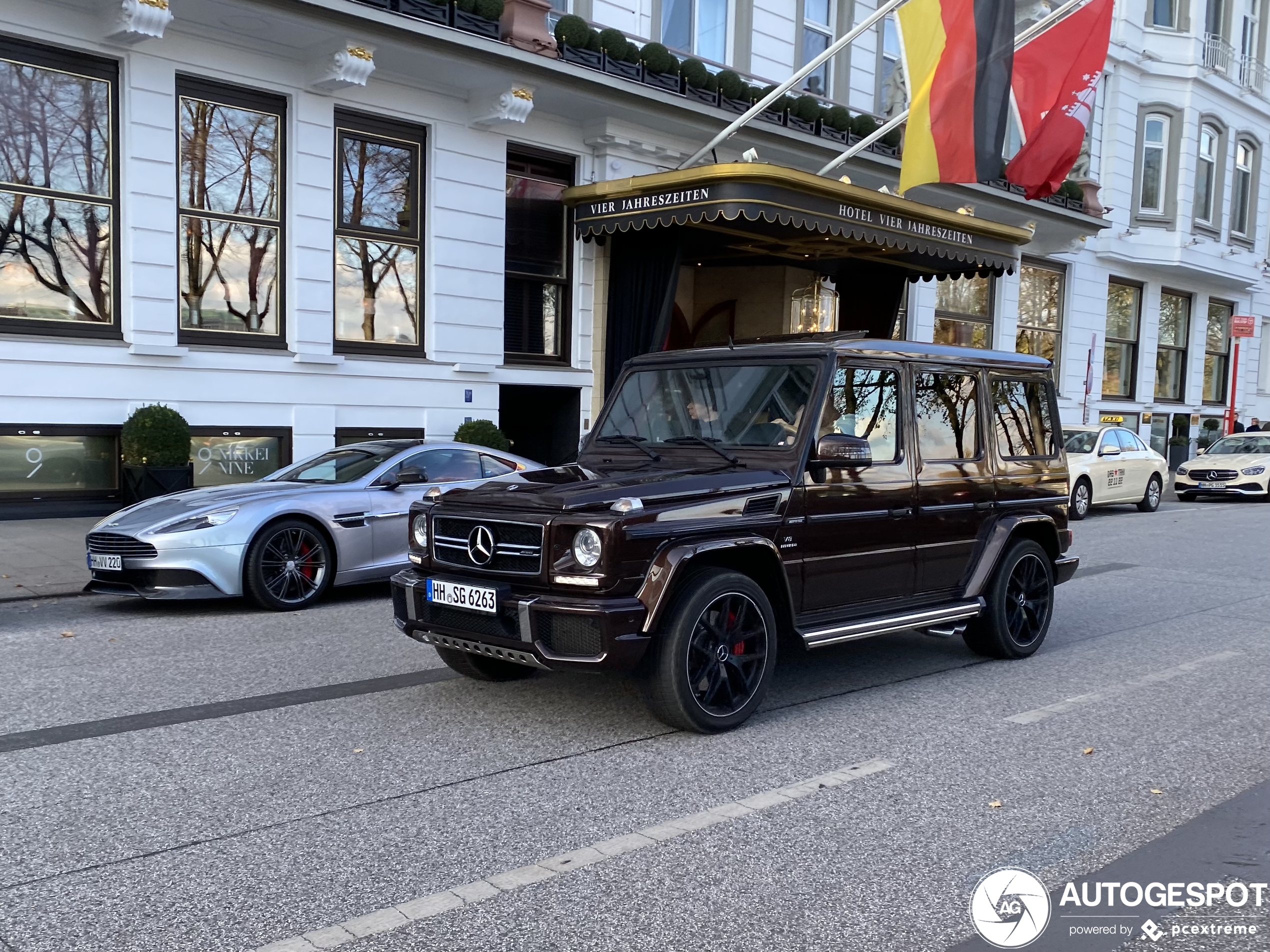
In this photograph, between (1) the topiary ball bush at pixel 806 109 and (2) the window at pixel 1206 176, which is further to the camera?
(2) the window at pixel 1206 176

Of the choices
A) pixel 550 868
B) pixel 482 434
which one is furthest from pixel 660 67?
pixel 550 868

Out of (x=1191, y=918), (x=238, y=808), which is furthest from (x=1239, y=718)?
(x=238, y=808)

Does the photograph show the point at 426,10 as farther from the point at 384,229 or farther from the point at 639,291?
the point at 639,291

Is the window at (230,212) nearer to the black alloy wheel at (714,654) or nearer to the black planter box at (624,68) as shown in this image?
the black planter box at (624,68)

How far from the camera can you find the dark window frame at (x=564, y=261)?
17.5 meters

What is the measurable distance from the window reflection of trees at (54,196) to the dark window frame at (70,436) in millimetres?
1274

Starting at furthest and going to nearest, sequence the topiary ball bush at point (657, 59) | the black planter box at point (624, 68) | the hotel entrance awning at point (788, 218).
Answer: the topiary ball bush at point (657, 59) < the black planter box at point (624, 68) < the hotel entrance awning at point (788, 218)

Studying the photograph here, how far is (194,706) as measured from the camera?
604 cm

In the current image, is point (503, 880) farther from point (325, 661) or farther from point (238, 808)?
point (325, 661)

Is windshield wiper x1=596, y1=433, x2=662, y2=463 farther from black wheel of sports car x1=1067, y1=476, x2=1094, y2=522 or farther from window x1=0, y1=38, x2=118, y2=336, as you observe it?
black wheel of sports car x1=1067, y1=476, x2=1094, y2=522

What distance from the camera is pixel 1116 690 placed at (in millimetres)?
6746

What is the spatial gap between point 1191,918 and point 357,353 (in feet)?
44.9

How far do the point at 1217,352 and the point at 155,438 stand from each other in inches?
1320

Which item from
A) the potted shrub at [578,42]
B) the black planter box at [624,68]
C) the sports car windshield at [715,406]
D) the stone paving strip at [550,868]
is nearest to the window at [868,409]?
the sports car windshield at [715,406]
